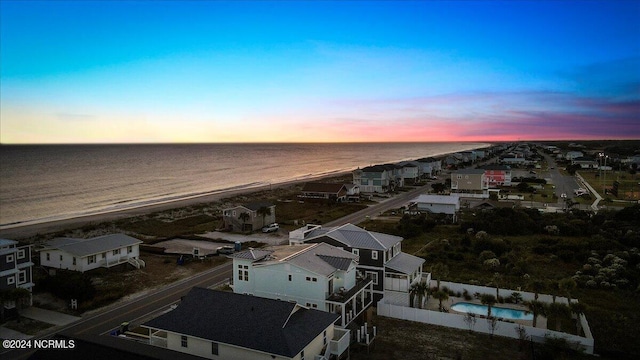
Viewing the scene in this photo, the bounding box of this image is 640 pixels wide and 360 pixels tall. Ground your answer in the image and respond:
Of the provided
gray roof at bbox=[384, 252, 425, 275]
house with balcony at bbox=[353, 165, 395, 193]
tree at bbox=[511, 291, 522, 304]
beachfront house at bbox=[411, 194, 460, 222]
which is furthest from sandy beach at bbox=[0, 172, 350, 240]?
tree at bbox=[511, 291, 522, 304]

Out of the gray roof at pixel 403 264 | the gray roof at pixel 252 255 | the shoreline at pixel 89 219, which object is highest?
the gray roof at pixel 252 255

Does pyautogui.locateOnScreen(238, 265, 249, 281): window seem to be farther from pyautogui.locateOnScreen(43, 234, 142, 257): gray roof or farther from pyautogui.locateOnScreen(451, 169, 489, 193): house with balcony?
pyautogui.locateOnScreen(451, 169, 489, 193): house with balcony

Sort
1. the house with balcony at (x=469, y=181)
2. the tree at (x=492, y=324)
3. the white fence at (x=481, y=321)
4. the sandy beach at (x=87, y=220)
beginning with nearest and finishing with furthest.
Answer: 1. the white fence at (x=481, y=321)
2. the tree at (x=492, y=324)
3. the sandy beach at (x=87, y=220)
4. the house with balcony at (x=469, y=181)

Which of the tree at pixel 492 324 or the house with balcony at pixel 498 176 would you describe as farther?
the house with balcony at pixel 498 176

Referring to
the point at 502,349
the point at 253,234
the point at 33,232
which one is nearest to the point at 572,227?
the point at 502,349

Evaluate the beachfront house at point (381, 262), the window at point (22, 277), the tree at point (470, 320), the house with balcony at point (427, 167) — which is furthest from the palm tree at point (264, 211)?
the house with balcony at point (427, 167)

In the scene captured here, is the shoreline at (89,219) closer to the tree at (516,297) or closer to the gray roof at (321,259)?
the gray roof at (321,259)

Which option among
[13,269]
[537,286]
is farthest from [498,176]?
[13,269]

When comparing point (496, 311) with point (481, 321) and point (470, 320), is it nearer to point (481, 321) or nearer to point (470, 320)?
point (481, 321)
